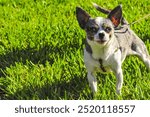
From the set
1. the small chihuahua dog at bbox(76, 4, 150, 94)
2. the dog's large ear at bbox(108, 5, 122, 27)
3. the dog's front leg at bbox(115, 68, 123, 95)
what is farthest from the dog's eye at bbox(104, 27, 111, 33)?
the dog's front leg at bbox(115, 68, 123, 95)

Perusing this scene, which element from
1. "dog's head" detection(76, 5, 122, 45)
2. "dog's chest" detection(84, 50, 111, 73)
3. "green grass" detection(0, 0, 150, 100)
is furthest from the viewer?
"green grass" detection(0, 0, 150, 100)

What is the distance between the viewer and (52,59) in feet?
21.8

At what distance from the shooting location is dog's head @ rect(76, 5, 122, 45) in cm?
514

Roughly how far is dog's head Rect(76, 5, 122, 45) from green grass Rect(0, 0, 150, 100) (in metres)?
0.61

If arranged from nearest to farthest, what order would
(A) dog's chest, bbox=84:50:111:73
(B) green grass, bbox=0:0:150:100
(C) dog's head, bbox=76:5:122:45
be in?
1. (C) dog's head, bbox=76:5:122:45
2. (A) dog's chest, bbox=84:50:111:73
3. (B) green grass, bbox=0:0:150:100

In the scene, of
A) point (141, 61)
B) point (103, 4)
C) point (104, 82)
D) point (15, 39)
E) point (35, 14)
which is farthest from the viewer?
point (103, 4)

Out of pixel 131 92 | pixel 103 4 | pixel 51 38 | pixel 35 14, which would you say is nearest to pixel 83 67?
pixel 131 92

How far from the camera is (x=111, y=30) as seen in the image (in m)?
5.28

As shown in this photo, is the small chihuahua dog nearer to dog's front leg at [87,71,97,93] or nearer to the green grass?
dog's front leg at [87,71,97,93]

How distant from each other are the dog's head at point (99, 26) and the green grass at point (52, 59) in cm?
61

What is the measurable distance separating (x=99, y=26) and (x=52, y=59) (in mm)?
1558

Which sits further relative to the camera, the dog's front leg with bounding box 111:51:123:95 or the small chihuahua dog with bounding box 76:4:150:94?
the dog's front leg with bounding box 111:51:123:95

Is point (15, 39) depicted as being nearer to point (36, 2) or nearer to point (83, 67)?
point (83, 67)

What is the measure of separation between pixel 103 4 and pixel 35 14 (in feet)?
4.58
